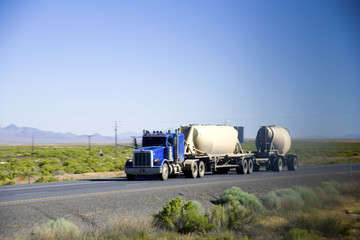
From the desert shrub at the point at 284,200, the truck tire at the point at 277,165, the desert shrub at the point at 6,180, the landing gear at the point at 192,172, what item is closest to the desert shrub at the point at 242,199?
the desert shrub at the point at 284,200

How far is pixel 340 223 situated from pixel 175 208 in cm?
470

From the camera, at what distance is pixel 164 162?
26656mm

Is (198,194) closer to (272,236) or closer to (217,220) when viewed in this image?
(217,220)

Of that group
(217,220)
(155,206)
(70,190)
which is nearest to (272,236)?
(217,220)

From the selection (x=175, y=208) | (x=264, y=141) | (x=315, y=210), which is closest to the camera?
(x=175, y=208)

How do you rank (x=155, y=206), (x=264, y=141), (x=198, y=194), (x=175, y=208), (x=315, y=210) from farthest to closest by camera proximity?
Result: (x=264, y=141), (x=198, y=194), (x=155, y=206), (x=315, y=210), (x=175, y=208)

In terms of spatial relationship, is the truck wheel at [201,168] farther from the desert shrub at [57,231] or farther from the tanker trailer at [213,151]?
the desert shrub at [57,231]

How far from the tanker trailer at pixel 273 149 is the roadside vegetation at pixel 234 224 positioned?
20.7 m

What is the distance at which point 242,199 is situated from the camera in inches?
687

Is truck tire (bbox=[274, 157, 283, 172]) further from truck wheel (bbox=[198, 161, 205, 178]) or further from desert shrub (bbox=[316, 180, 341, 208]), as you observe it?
desert shrub (bbox=[316, 180, 341, 208])

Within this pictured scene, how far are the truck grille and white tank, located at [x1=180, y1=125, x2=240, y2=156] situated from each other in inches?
175

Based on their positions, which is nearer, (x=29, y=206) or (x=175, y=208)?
(x=175, y=208)

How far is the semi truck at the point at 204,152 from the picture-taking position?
26.2 meters

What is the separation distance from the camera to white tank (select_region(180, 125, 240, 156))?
30125 mm
